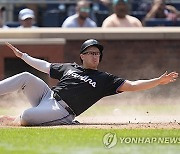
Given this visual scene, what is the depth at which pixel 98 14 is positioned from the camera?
655 inches

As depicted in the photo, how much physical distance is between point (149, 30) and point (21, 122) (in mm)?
4983

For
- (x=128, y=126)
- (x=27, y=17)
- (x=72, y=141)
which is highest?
(x=72, y=141)

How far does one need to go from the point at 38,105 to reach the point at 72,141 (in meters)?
1.80

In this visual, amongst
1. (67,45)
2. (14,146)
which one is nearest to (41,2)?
(67,45)

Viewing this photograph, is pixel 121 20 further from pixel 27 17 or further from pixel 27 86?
pixel 27 86

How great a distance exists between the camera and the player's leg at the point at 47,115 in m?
9.67

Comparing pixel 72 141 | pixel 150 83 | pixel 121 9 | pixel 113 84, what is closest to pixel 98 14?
pixel 121 9

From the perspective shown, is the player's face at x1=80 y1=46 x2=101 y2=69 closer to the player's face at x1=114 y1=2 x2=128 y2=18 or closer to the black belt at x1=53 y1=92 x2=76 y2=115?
the black belt at x1=53 y1=92 x2=76 y2=115

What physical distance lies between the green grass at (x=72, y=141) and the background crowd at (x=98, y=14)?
222 inches

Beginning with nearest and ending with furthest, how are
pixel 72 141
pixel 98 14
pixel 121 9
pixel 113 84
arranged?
1. pixel 72 141
2. pixel 113 84
3. pixel 121 9
4. pixel 98 14

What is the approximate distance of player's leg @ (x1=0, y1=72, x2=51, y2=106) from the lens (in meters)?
9.74

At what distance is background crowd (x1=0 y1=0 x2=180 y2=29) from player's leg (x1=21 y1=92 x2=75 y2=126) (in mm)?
4950

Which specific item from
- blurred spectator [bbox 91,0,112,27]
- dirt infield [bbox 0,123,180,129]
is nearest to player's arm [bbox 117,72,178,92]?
dirt infield [bbox 0,123,180,129]

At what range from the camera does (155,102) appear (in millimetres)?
13711
